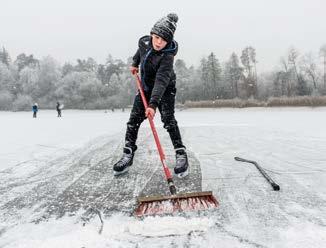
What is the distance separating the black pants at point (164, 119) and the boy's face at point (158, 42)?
1.63 ft

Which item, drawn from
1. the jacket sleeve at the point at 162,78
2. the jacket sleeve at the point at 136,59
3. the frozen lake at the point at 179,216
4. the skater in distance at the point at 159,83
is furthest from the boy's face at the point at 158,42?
the frozen lake at the point at 179,216

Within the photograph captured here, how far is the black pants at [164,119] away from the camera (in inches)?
138

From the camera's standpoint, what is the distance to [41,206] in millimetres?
2371

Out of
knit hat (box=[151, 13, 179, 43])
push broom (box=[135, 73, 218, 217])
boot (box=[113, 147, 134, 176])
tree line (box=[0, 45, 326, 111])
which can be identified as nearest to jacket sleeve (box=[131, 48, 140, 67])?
knit hat (box=[151, 13, 179, 43])

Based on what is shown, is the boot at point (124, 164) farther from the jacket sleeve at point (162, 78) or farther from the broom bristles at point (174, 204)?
the broom bristles at point (174, 204)

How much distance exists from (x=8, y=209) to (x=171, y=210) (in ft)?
3.89

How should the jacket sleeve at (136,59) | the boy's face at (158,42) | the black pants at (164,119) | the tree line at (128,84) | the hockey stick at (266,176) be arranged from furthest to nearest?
the tree line at (128,84) < the jacket sleeve at (136,59) < the black pants at (164,119) < the boy's face at (158,42) < the hockey stick at (266,176)

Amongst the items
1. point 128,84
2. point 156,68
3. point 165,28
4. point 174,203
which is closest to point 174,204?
point 174,203

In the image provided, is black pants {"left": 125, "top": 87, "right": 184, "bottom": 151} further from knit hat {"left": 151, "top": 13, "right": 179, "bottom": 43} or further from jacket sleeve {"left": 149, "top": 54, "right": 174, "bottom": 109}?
knit hat {"left": 151, "top": 13, "right": 179, "bottom": 43}

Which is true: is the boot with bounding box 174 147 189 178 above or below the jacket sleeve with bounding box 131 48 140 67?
below

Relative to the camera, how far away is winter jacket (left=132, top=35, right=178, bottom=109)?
3209 millimetres

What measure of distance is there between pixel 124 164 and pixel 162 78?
97cm

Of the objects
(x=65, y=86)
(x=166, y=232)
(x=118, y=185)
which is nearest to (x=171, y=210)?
(x=166, y=232)

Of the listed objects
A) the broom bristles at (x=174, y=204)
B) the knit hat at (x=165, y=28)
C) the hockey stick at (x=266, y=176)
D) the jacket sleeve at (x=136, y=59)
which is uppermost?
the knit hat at (x=165, y=28)
